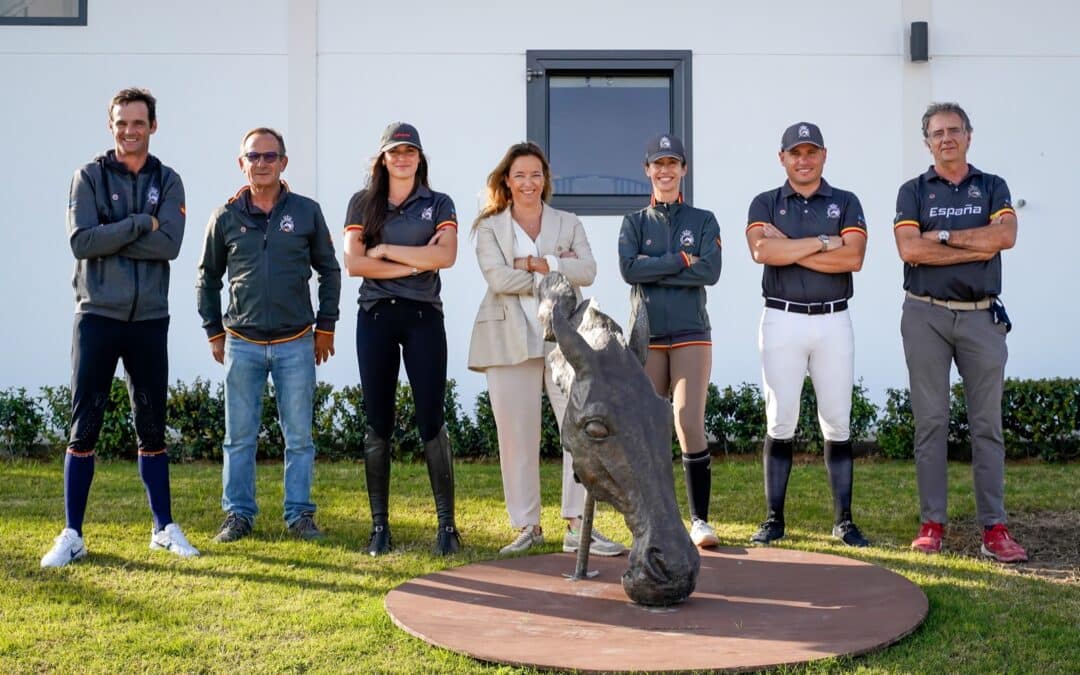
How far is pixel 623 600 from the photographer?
4.87 m

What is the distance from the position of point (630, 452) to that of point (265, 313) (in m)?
2.76

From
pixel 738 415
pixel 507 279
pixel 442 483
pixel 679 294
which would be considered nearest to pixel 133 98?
pixel 507 279

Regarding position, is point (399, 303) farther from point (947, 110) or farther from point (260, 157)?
point (947, 110)

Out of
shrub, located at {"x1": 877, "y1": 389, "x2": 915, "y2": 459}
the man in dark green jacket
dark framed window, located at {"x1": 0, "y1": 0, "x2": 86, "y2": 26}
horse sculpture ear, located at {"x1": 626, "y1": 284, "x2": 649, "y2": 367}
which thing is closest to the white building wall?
dark framed window, located at {"x1": 0, "y1": 0, "x2": 86, "y2": 26}

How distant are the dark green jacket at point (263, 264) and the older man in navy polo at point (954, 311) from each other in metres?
3.51

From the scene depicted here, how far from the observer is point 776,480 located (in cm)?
648

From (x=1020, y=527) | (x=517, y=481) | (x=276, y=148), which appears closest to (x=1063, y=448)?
(x=1020, y=527)

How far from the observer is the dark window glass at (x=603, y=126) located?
33.7 feet

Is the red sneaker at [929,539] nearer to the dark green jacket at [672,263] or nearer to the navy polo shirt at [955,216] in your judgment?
the navy polo shirt at [955,216]

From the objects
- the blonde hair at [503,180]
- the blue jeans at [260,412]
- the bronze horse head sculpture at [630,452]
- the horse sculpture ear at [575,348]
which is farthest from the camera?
the blue jeans at [260,412]

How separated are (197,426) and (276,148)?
4.23 m

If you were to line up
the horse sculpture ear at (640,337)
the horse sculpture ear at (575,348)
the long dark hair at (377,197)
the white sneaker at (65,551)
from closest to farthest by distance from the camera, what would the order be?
1. the horse sculpture ear at (575,348)
2. the horse sculpture ear at (640,337)
3. the white sneaker at (65,551)
4. the long dark hair at (377,197)

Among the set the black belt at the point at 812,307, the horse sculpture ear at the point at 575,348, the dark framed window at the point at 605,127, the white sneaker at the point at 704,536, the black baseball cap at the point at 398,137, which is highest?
the dark framed window at the point at 605,127

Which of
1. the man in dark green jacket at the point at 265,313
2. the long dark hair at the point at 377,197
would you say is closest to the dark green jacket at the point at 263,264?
the man in dark green jacket at the point at 265,313
